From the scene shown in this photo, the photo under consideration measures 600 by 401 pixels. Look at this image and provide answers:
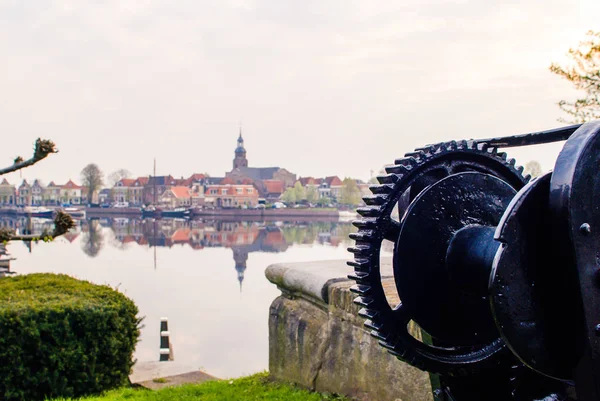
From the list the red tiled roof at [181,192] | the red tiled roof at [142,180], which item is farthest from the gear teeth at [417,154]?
the red tiled roof at [142,180]

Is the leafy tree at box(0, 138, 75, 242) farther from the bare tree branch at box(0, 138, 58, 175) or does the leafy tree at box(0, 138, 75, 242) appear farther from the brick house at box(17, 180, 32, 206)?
the brick house at box(17, 180, 32, 206)

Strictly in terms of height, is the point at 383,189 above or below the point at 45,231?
above

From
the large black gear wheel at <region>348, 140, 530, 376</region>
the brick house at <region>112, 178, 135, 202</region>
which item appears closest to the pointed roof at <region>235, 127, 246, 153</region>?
the brick house at <region>112, 178, 135, 202</region>

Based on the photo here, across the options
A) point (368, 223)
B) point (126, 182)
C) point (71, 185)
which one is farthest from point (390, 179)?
point (71, 185)

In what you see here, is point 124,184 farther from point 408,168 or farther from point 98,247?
point 408,168

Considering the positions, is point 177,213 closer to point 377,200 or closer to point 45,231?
point 45,231

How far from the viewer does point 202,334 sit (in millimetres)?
18469

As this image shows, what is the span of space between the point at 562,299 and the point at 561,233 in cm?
15

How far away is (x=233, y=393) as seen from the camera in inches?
194

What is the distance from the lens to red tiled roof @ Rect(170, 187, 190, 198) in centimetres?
11739

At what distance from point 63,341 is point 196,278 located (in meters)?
27.3

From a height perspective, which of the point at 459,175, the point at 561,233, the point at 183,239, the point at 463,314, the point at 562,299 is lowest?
the point at 183,239

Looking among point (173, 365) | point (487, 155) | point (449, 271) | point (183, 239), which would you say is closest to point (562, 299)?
point (449, 271)

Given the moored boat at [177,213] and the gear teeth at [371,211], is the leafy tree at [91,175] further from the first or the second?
the gear teeth at [371,211]
